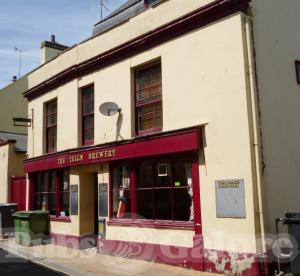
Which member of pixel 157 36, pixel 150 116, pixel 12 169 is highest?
pixel 157 36

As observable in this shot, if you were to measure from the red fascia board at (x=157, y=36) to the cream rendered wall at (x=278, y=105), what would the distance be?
0.72m

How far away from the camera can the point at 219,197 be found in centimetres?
922

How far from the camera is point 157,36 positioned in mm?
11008

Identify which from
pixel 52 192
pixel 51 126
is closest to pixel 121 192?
pixel 52 192

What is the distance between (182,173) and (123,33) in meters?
4.68

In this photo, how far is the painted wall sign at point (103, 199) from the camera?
12211 millimetres

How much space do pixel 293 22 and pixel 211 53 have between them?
8.86 ft

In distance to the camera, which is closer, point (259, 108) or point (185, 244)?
point (259, 108)

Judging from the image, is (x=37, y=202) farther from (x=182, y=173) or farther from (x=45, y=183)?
(x=182, y=173)

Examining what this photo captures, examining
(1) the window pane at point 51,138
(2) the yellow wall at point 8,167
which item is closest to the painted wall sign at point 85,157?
(1) the window pane at point 51,138

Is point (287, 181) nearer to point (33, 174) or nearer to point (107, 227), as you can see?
point (107, 227)

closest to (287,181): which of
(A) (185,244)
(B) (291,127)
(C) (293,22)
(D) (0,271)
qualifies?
(B) (291,127)

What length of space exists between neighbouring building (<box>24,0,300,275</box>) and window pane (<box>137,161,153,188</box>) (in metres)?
0.05

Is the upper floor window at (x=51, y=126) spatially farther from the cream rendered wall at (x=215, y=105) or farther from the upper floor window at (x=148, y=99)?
the cream rendered wall at (x=215, y=105)
